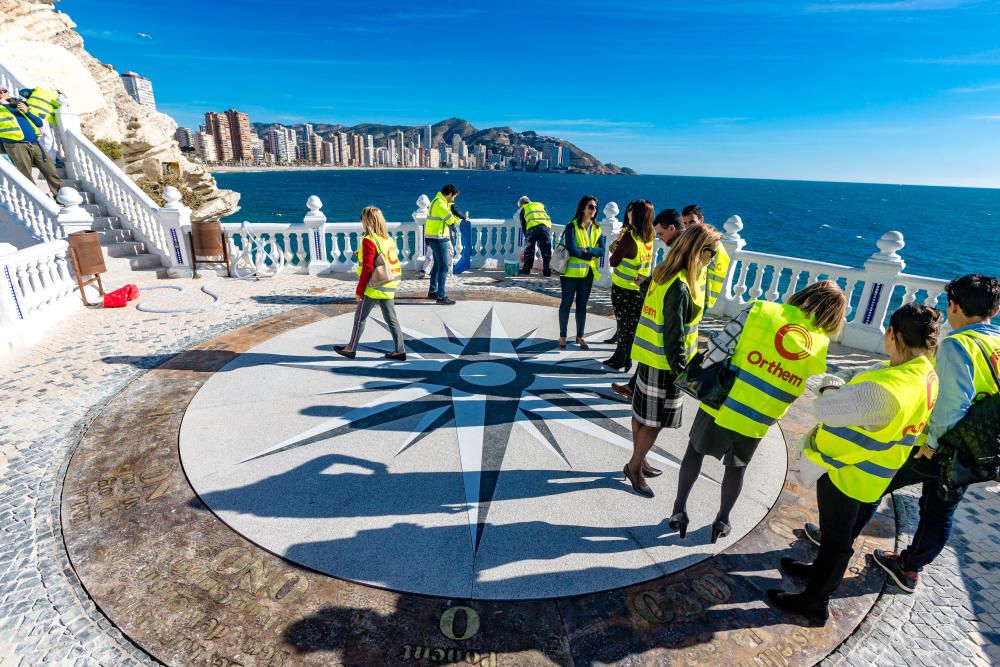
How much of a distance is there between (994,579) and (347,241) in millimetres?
9762

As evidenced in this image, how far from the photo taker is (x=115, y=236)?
9281 millimetres

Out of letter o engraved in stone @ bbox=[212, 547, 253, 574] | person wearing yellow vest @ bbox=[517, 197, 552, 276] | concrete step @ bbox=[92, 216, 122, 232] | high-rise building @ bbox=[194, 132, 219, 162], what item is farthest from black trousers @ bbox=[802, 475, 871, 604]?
high-rise building @ bbox=[194, 132, 219, 162]

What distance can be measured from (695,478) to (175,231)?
9891 millimetres

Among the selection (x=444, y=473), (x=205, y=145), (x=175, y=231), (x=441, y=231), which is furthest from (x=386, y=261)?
(x=205, y=145)

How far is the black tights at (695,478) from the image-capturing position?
9.08 feet

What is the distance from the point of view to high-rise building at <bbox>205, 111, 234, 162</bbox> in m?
157

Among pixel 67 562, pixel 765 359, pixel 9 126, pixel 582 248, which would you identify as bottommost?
pixel 67 562

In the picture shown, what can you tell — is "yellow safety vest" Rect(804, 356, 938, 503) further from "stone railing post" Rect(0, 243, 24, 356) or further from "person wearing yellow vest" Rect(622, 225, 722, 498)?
"stone railing post" Rect(0, 243, 24, 356)

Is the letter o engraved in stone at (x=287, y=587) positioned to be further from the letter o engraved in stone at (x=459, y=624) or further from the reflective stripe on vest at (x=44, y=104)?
the reflective stripe on vest at (x=44, y=104)

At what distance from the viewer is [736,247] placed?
7.48m

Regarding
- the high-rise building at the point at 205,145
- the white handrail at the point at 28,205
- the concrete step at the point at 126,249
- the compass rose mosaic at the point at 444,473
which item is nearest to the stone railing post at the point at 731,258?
the compass rose mosaic at the point at 444,473

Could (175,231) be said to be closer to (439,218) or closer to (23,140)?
(23,140)

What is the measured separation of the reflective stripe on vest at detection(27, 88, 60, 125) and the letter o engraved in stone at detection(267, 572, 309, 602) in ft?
37.8

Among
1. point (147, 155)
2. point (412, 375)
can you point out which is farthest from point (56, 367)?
point (147, 155)
